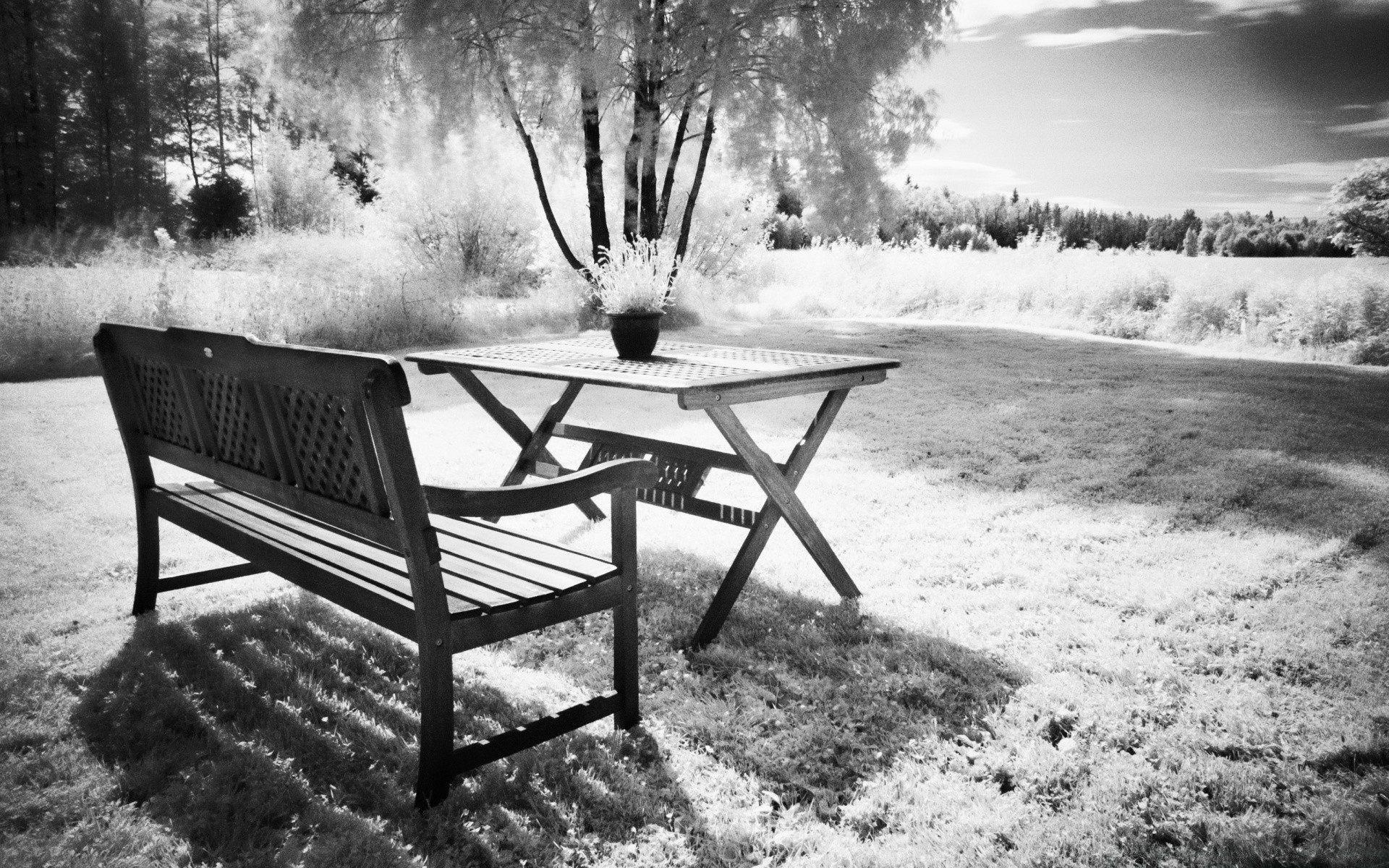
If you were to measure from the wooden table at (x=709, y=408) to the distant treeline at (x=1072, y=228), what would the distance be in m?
10.1

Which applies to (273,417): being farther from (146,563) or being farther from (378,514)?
(146,563)

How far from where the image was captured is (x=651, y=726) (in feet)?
8.02

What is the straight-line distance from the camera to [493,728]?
7.89 ft

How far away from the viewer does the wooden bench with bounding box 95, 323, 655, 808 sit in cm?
187

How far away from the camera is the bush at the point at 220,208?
15297mm

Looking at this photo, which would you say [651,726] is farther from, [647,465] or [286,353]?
[286,353]

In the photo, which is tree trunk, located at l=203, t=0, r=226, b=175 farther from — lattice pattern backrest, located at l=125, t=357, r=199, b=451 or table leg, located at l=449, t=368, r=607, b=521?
lattice pattern backrest, located at l=125, t=357, r=199, b=451

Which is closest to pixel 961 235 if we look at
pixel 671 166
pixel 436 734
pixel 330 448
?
pixel 671 166

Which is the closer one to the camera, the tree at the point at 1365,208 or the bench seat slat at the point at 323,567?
the bench seat slat at the point at 323,567

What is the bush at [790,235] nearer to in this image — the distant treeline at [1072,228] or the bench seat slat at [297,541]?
the distant treeline at [1072,228]

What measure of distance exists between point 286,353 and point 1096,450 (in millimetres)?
5284

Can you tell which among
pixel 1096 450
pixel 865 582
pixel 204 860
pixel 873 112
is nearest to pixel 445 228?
pixel 873 112

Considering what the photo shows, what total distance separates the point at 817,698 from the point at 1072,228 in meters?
31.1

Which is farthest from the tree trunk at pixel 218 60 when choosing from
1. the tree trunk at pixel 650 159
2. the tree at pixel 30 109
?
the tree trunk at pixel 650 159
